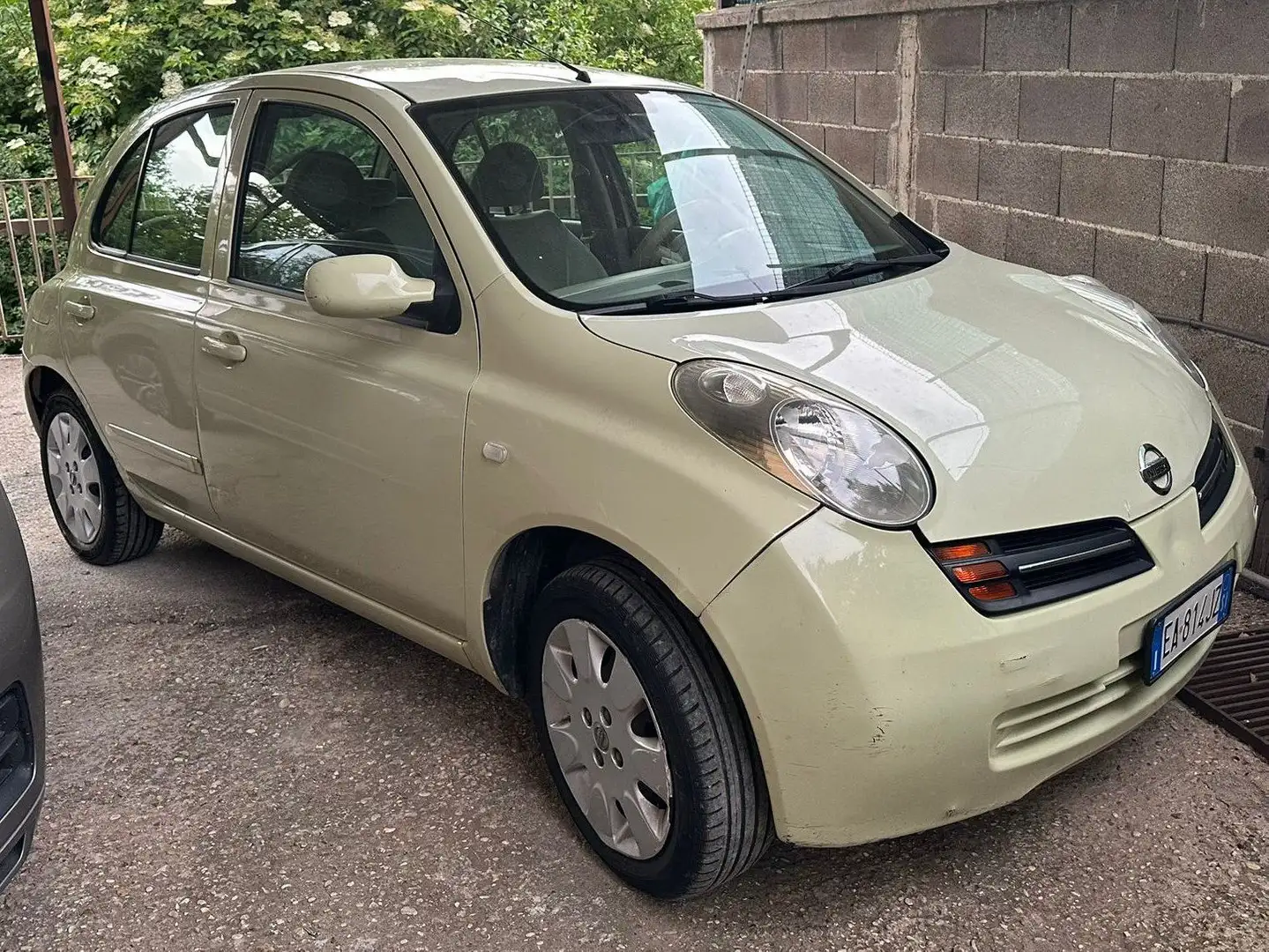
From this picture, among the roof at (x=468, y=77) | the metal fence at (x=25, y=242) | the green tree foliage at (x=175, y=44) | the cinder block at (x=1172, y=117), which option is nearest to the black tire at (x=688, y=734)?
the roof at (x=468, y=77)

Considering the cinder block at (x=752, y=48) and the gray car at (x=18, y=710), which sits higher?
the cinder block at (x=752, y=48)

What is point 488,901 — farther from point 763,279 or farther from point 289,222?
point 289,222

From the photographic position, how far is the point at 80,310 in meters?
3.94

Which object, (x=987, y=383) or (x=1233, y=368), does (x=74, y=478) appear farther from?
(x=1233, y=368)

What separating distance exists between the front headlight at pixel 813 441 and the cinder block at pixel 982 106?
3167mm

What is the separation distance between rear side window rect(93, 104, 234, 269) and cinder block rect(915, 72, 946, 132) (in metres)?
3.12

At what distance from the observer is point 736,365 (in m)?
2.34

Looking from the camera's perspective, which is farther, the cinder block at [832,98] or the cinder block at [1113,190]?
the cinder block at [832,98]

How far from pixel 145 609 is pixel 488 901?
6.59 ft

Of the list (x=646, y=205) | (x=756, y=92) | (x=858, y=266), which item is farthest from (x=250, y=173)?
(x=756, y=92)

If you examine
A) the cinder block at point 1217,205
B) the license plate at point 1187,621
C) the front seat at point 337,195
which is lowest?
the license plate at point 1187,621

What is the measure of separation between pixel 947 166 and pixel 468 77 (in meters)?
2.83

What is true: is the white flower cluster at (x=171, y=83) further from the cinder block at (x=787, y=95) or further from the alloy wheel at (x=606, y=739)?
the alloy wheel at (x=606, y=739)

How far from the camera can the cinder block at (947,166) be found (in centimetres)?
526
